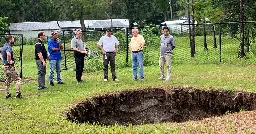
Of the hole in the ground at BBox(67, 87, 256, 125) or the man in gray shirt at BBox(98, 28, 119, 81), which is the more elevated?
the man in gray shirt at BBox(98, 28, 119, 81)

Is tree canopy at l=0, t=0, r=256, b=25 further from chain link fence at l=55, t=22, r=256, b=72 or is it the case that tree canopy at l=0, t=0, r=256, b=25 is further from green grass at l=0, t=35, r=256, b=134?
green grass at l=0, t=35, r=256, b=134

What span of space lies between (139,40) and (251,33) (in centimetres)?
1196

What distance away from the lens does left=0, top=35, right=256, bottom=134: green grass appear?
865cm

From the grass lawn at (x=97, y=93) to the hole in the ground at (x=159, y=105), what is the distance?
344 mm

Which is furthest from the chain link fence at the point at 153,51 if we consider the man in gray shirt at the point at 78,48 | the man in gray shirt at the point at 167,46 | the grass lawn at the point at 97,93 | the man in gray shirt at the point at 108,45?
the man in gray shirt at the point at 167,46

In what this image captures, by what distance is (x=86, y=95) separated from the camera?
42.2 ft

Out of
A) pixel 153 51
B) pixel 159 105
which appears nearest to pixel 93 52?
pixel 153 51

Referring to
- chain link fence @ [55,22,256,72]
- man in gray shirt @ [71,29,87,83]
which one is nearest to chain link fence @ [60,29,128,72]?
chain link fence @ [55,22,256,72]

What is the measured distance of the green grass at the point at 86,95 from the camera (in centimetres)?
865

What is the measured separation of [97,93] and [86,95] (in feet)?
1.29

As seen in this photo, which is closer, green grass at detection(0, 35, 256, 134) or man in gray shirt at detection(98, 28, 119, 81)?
green grass at detection(0, 35, 256, 134)

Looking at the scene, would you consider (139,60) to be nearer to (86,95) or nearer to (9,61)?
(86,95)

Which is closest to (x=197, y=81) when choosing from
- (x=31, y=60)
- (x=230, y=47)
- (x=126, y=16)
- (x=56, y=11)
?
(x=230, y=47)

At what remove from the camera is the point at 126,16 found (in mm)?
70375
